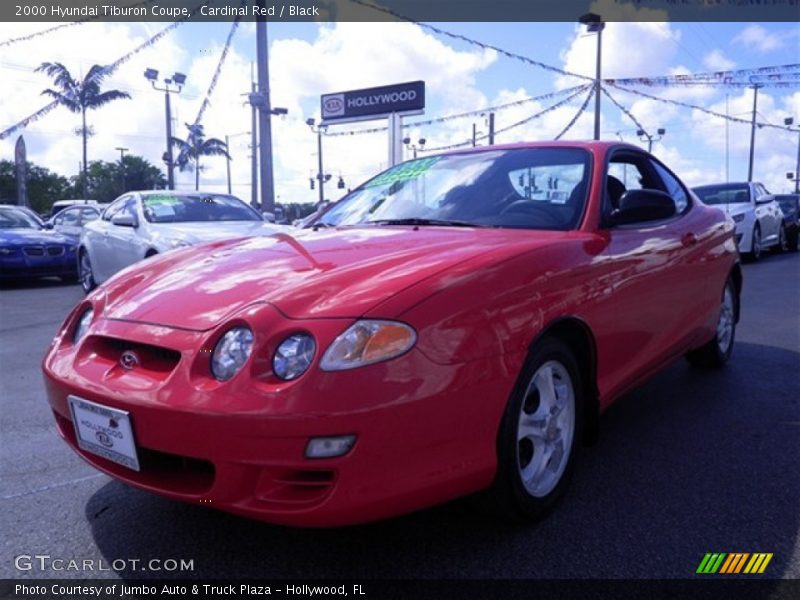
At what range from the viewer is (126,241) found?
25.5ft

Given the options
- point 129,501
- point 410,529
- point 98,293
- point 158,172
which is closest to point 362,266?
point 410,529

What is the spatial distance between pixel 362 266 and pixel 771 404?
269cm

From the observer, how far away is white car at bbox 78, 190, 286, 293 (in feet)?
23.4

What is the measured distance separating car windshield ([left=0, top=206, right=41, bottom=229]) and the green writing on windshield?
9.29 m

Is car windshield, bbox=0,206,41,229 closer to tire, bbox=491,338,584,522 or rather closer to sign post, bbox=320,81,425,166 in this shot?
sign post, bbox=320,81,425,166

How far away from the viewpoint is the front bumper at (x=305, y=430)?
180 cm

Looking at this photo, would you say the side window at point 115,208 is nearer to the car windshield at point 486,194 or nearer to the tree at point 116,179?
the car windshield at point 486,194

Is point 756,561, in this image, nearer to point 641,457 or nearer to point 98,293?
point 641,457

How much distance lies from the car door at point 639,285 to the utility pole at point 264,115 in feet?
42.7

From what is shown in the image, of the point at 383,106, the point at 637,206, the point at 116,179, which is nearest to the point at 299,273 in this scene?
the point at 637,206

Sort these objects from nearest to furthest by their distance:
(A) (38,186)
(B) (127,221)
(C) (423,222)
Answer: (C) (423,222), (B) (127,221), (A) (38,186)

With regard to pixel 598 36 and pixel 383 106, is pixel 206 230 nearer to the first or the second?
pixel 383 106

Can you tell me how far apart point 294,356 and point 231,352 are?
21 centimetres

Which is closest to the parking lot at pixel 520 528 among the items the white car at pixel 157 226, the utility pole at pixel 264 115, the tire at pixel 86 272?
the white car at pixel 157 226
